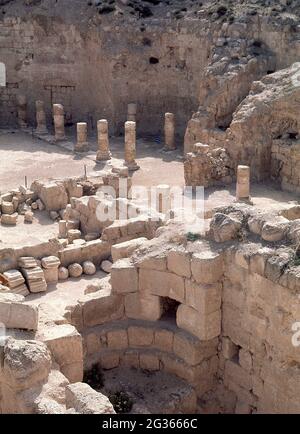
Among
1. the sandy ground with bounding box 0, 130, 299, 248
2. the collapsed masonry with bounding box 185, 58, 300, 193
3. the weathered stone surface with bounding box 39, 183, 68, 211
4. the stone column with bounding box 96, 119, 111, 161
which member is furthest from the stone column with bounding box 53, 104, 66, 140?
the collapsed masonry with bounding box 185, 58, 300, 193

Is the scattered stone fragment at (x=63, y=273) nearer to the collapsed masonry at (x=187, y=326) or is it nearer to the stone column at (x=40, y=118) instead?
the collapsed masonry at (x=187, y=326)

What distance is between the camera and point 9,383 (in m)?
8.04

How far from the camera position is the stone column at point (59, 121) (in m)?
27.5

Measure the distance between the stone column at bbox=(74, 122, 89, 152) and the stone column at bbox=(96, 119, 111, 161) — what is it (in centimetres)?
125

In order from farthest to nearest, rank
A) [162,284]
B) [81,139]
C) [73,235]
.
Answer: [81,139] < [73,235] < [162,284]

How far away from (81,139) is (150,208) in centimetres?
976

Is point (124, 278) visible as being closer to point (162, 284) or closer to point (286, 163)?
point (162, 284)

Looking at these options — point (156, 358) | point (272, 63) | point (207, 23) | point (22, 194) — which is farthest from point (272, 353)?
point (207, 23)

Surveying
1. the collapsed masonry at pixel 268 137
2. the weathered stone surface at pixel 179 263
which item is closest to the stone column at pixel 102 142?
the collapsed masonry at pixel 268 137

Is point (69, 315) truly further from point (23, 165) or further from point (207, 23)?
point (207, 23)

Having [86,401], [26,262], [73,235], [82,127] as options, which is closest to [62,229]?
[73,235]

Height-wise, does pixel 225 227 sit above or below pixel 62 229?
above

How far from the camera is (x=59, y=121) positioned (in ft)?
90.5

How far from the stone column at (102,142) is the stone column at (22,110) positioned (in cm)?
633
